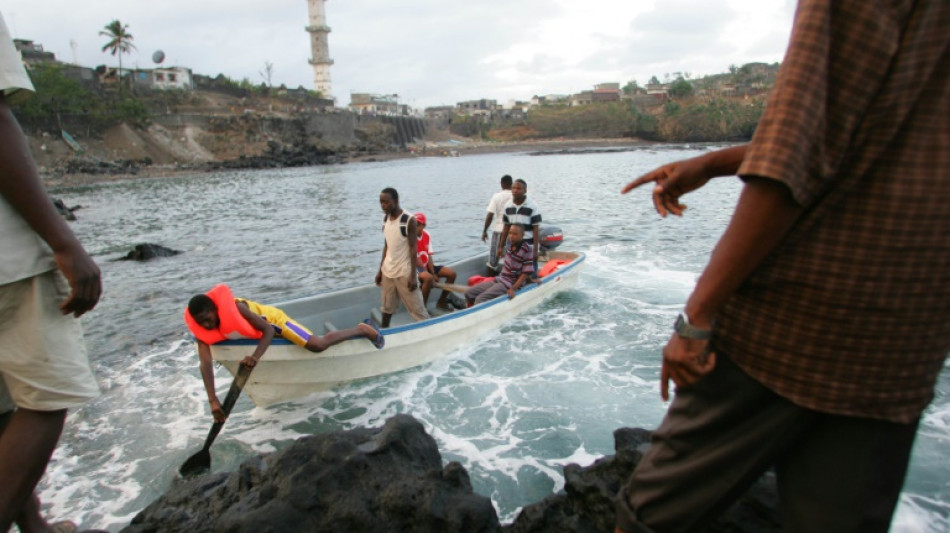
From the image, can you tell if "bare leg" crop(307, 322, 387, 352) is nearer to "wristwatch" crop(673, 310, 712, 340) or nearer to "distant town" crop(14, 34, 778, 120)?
"wristwatch" crop(673, 310, 712, 340)

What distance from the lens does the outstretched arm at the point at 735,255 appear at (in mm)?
1357

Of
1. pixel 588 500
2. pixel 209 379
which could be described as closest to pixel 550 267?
pixel 209 379

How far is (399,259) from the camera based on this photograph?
7676 millimetres

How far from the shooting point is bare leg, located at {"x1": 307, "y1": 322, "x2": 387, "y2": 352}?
618 cm

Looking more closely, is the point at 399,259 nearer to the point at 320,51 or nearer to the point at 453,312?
the point at 453,312

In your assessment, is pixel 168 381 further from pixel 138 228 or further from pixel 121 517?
pixel 138 228

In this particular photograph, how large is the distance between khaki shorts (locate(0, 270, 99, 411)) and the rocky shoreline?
41.8 inches

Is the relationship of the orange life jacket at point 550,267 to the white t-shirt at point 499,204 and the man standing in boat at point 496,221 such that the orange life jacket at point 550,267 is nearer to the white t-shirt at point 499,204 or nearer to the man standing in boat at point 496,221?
the man standing in boat at point 496,221

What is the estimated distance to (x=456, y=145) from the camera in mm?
104250

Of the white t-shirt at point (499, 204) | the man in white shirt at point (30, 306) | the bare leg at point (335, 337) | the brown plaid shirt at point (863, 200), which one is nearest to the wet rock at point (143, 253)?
the white t-shirt at point (499, 204)

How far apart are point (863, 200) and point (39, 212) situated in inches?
110

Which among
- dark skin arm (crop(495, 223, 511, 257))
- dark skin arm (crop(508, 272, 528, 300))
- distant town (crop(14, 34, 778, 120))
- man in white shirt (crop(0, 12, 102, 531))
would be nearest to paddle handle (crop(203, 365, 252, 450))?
man in white shirt (crop(0, 12, 102, 531))

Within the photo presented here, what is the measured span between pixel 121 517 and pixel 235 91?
89.0 meters

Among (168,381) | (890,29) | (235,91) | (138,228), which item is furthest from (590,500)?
(235,91)
